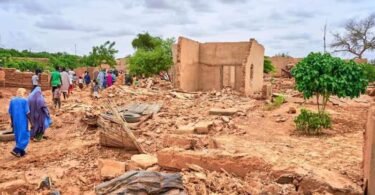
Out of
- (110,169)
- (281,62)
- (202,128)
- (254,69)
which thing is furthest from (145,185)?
(281,62)

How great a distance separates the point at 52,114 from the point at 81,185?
677 cm

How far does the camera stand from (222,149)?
6.17 meters

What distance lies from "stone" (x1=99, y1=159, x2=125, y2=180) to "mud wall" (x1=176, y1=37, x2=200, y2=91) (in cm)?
1137

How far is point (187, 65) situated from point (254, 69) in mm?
3490

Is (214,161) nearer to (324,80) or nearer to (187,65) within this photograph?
(324,80)

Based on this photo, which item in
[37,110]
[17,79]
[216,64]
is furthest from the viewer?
[216,64]

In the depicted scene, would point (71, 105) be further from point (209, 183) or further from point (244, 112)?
point (209, 183)

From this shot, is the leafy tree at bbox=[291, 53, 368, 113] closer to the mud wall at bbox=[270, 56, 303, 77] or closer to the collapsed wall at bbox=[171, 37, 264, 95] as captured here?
the collapsed wall at bbox=[171, 37, 264, 95]

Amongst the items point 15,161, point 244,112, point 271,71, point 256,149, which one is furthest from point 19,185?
point 271,71

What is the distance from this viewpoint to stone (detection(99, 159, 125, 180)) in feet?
17.0

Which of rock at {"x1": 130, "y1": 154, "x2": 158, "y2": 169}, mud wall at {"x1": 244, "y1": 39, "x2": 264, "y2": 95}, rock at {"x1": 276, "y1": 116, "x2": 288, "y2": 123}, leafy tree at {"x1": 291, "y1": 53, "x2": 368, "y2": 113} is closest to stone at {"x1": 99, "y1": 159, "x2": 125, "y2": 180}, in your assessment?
rock at {"x1": 130, "y1": 154, "x2": 158, "y2": 169}

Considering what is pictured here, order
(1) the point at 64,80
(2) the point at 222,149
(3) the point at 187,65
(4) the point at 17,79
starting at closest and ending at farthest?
(2) the point at 222,149, (1) the point at 64,80, (4) the point at 17,79, (3) the point at 187,65

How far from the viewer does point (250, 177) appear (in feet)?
16.6

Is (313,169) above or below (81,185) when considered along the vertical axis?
above
